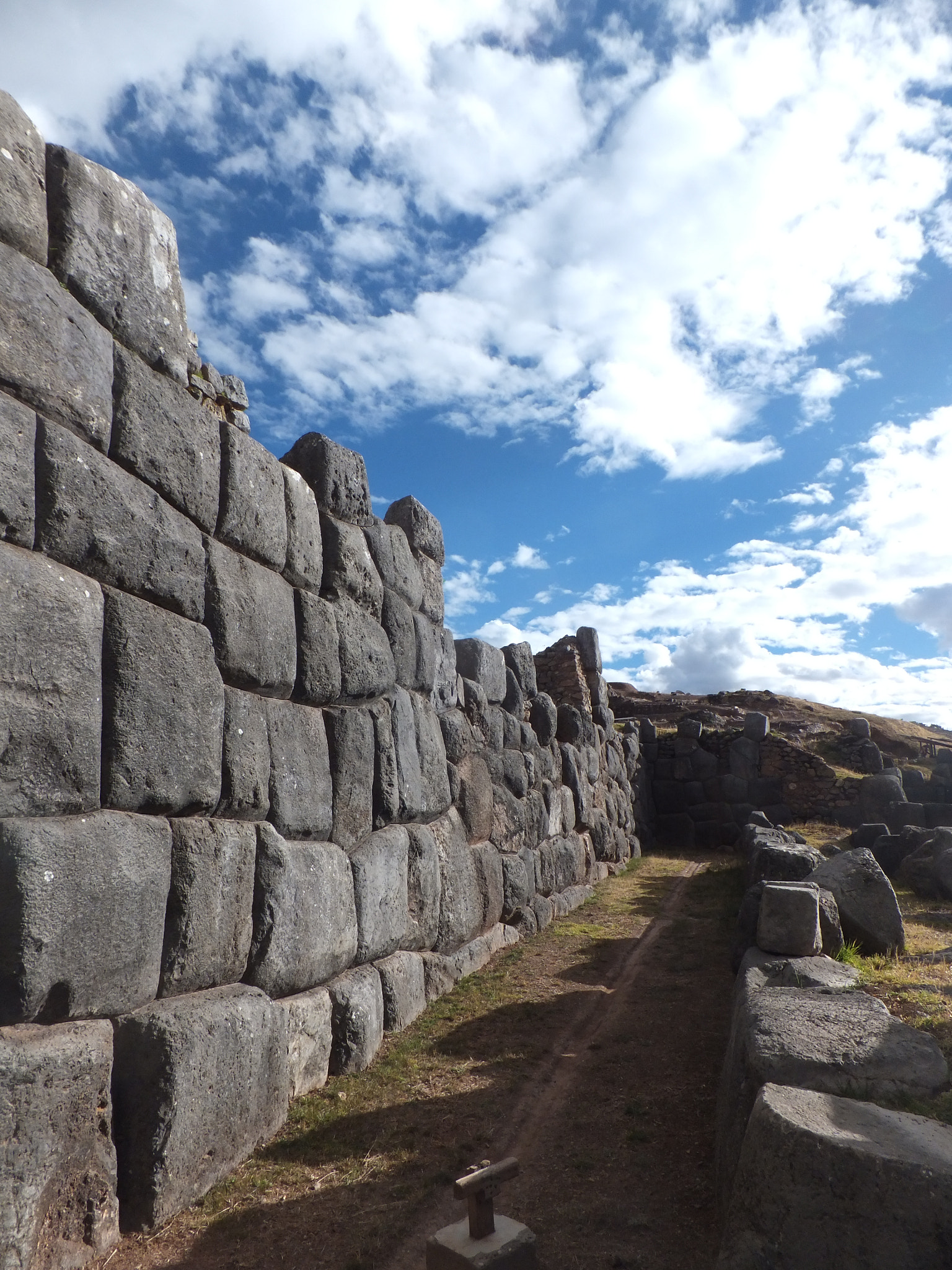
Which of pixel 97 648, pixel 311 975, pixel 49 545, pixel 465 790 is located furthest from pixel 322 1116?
pixel 465 790

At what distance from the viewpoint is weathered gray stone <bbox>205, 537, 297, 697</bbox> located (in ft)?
15.5

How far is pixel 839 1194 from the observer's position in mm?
2691

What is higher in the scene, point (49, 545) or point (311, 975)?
point (49, 545)

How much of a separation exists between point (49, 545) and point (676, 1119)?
4314mm

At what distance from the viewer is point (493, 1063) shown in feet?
18.6

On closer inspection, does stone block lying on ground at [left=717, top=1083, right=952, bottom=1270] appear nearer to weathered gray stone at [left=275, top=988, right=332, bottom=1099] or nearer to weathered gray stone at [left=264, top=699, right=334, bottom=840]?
weathered gray stone at [left=275, top=988, right=332, bottom=1099]

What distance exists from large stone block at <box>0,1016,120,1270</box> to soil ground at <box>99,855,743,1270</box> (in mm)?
219

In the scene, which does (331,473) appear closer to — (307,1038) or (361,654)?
(361,654)

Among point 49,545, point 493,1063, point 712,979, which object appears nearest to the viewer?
point 49,545

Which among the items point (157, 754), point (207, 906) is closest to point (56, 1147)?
point (207, 906)

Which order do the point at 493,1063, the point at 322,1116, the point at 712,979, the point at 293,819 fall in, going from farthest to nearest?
1. the point at 712,979
2. the point at 493,1063
3. the point at 293,819
4. the point at 322,1116

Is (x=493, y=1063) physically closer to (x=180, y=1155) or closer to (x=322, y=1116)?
(x=322, y=1116)

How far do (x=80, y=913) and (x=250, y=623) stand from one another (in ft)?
6.32

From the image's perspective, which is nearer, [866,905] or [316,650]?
[316,650]
